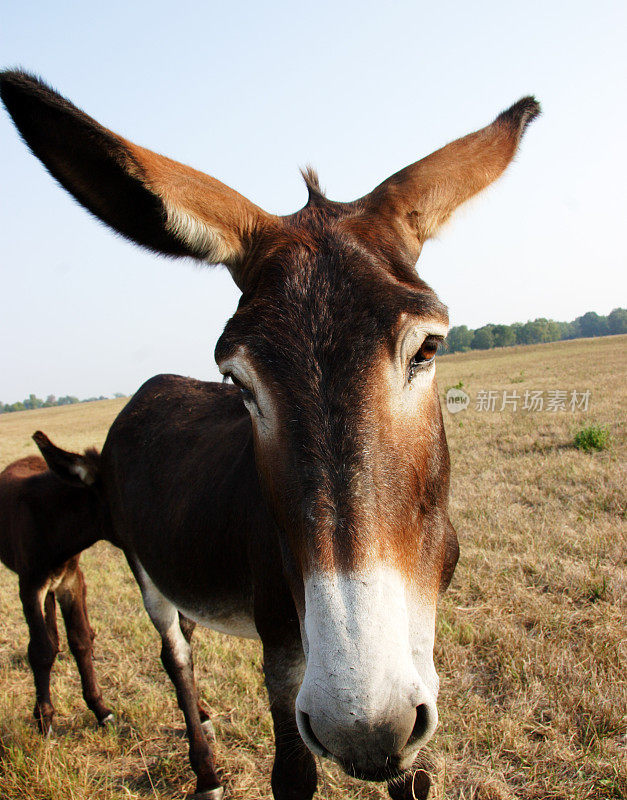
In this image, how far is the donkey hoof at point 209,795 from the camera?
316cm

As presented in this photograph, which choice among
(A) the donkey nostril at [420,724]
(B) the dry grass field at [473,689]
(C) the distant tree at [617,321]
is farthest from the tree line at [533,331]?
(A) the donkey nostril at [420,724]

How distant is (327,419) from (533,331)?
12049 cm

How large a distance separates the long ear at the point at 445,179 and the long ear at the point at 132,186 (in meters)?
0.58

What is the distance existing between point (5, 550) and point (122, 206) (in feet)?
13.7

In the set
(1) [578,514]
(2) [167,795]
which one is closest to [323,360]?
(2) [167,795]

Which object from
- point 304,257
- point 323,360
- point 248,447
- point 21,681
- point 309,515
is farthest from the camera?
point 21,681

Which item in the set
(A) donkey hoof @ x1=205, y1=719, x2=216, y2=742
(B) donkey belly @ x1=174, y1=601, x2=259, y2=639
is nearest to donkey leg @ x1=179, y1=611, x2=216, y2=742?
(A) donkey hoof @ x1=205, y1=719, x2=216, y2=742

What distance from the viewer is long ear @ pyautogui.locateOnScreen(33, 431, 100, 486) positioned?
4.16 meters

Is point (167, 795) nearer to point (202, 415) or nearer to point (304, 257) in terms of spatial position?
point (202, 415)

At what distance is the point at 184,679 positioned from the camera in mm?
3604

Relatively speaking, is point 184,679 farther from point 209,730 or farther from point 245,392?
point 245,392

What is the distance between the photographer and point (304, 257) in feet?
6.06

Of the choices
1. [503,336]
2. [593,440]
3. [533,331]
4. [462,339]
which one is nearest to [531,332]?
[533,331]

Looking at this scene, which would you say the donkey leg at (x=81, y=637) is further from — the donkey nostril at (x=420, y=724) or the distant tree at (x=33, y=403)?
the distant tree at (x=33, y=403)
